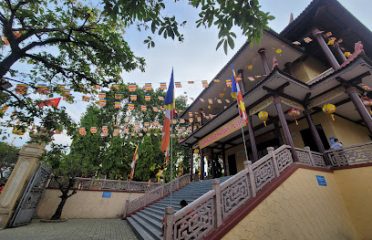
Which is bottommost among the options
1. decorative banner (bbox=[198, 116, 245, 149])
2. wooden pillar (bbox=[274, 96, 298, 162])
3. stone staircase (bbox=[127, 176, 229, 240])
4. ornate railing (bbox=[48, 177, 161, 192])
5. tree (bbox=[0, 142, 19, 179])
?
stone staircase (bbox=[127, 176, 229, 240])

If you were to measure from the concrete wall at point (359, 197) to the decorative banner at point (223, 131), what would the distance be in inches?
171

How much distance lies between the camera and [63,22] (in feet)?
20.6

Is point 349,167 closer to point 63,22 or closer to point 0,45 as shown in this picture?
point 63,22

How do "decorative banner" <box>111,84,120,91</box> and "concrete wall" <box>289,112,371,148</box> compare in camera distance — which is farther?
"concrete wall" <box>289,112,371,148</box>

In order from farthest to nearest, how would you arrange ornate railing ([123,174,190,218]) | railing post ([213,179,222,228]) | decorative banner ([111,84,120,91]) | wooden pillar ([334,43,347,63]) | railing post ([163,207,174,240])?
ornate railing ([123,174,190,218]) < wooden pillar ([334,43,347,63]) < decorative banner ([111,84,120,91]) < railing post ([213,179,222,228]) < railing post ([163,207,174,240])

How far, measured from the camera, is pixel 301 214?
5.29 m

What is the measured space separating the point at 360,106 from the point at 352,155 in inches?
82.2

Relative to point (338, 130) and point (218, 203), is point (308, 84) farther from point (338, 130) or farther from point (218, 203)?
point (218, 203)

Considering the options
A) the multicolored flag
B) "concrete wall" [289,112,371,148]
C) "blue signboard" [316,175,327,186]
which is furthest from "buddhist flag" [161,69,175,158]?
"concrete wall" [289,112,371,148]

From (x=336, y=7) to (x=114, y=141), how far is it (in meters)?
22.4

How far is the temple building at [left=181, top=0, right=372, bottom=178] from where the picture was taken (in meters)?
7.47

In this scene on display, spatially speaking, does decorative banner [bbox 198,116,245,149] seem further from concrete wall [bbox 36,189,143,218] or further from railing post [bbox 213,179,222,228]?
concrete wall [bbox 36,189,143,218]

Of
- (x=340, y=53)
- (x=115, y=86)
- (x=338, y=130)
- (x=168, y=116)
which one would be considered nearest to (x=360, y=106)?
(x=338, y=130)

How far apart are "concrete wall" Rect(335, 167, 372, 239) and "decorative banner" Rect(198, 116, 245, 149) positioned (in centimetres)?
435
